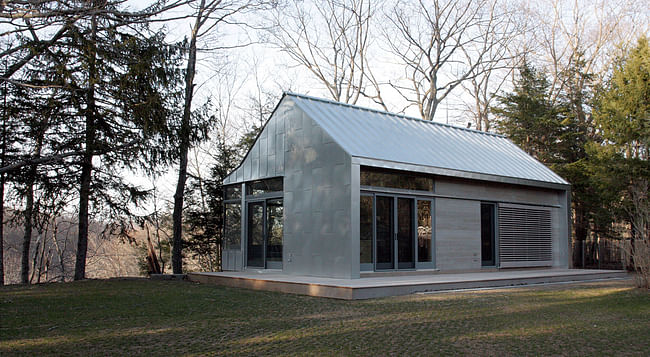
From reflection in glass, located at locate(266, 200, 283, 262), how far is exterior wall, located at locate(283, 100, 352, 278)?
495 millimetres

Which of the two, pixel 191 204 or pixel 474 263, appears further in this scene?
pixel 191 204

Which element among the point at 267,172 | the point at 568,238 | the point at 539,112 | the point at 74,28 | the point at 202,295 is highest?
the point at 539,112

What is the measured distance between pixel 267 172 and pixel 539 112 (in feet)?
46.0

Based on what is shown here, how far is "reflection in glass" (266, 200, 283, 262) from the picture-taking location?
13164mm

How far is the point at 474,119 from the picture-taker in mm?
27266

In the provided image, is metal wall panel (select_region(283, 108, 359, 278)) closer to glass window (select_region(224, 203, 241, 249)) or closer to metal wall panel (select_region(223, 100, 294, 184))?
metal wall panel (select_region(223, 100, 294, 184))

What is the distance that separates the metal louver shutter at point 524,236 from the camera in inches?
559

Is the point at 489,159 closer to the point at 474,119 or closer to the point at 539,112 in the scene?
the point at 539,112

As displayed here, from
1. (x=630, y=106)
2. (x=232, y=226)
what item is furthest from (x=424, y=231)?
(x=630, y=106)

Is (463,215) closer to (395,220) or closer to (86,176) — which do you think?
(395,220)

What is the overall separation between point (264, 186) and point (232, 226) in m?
1.84

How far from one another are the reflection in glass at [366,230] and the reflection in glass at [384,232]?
10.1 inches

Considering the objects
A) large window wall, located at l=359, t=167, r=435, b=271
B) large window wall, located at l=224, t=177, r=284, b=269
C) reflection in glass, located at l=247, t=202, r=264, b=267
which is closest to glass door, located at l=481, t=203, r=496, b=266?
large window wall, located at l=359, t=167, r=435, b=271

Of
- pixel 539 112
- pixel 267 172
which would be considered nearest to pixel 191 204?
pixel 267 172
